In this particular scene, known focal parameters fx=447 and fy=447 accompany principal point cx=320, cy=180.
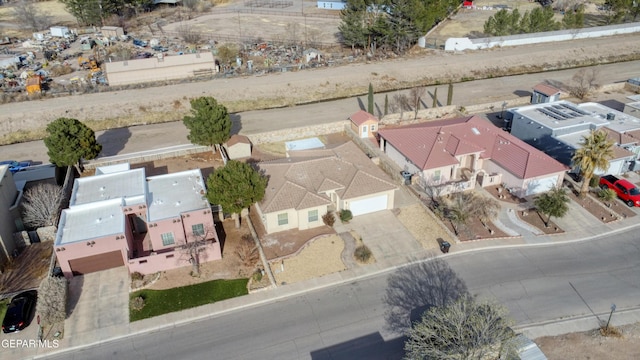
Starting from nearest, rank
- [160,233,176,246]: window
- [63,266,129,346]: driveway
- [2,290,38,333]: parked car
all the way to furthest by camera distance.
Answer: [2,290,38,333]: parked car, [63,266,129,346]: driveway, [160,233,176,246]: window

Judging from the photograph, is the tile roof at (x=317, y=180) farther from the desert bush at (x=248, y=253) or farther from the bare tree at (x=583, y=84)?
the bare tree at (x=583, y=84)

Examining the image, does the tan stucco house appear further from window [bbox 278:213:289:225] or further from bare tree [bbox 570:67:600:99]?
bare tree [bbox 570:67:600:99]

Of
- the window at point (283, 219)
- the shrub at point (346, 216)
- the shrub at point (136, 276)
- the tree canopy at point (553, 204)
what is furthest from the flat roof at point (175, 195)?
the tree canopy at point (553, 204)

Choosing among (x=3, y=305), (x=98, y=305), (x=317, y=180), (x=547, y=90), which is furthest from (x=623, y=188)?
(x=3, y=305)

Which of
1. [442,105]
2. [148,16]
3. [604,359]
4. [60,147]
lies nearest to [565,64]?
[442,105]

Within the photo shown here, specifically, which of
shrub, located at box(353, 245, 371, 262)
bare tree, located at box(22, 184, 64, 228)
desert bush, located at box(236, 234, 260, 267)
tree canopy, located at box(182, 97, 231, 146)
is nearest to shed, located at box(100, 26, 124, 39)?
tree canopy, located at box(182, 97, 231, 146)

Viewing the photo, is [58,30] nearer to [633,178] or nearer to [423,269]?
[423,269]
